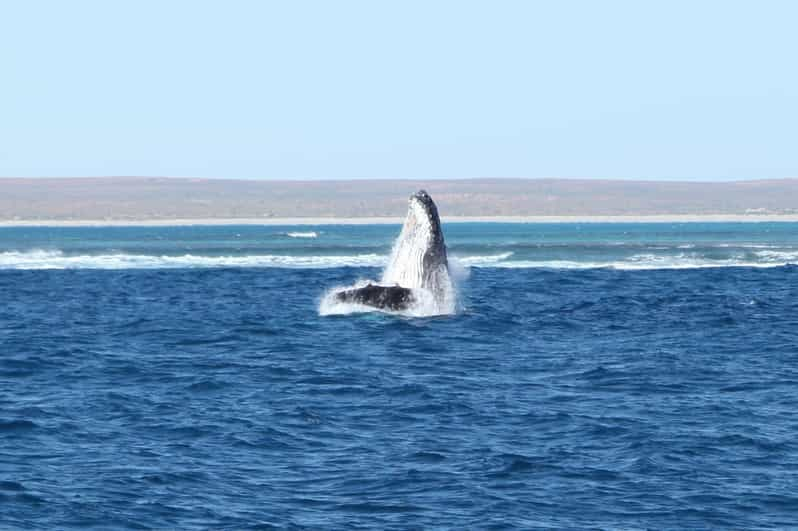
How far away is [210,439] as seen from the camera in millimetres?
16859

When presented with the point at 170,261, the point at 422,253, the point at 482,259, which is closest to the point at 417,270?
the point at 422,253

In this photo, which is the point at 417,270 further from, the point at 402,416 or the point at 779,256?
the point at 779,256

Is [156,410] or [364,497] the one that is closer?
[364,497]

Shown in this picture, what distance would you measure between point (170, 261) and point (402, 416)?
51.8 metres

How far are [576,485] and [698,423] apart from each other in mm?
3873

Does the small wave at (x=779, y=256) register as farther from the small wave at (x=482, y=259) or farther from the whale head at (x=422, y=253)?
the whale head at (x=422, y=253)

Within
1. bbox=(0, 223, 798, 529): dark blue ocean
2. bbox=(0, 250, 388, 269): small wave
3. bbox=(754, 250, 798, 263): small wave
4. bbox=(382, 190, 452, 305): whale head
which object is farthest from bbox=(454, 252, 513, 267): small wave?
bbox=(382, 190, 452, 305): whale head

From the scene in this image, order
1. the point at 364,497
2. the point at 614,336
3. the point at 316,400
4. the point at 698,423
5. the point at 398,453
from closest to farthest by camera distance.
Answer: the point at 364,497 < the point at 398,453 < the point at 698,423 < the point at 316,400 < the point at 614,336

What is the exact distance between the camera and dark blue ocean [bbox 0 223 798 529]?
13.9 metres

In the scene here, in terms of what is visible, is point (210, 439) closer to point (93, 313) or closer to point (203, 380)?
point (203, 380)

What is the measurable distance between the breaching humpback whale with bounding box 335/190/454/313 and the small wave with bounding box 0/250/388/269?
102ft

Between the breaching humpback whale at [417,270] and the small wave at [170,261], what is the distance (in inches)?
1221

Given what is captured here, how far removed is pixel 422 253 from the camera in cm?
2906

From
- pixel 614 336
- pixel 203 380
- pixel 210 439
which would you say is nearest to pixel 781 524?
pixel 210 439
